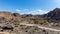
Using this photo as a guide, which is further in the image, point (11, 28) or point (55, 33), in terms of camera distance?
point (11, 28)

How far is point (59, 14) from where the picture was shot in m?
81.9

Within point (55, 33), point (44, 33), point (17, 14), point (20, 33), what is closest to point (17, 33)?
point (20, 33)

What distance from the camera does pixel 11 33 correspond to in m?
19.7

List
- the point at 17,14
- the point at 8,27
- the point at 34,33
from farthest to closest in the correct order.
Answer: the point at 17,14, the point at 8,27, the point at 34,33

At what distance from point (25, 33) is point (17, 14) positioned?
62.1 metres

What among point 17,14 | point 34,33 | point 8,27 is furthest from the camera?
point 17,14

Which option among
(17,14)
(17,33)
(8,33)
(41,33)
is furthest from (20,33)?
(17,14)

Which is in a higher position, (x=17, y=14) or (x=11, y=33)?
(x=17, y=14)

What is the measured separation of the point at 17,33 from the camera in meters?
19.6

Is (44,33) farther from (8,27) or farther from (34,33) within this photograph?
(8,27)

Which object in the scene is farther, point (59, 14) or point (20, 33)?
point (59, 14)

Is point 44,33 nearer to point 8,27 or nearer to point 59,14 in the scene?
point 8,27

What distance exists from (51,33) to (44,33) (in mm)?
993

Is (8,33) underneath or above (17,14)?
underneath
